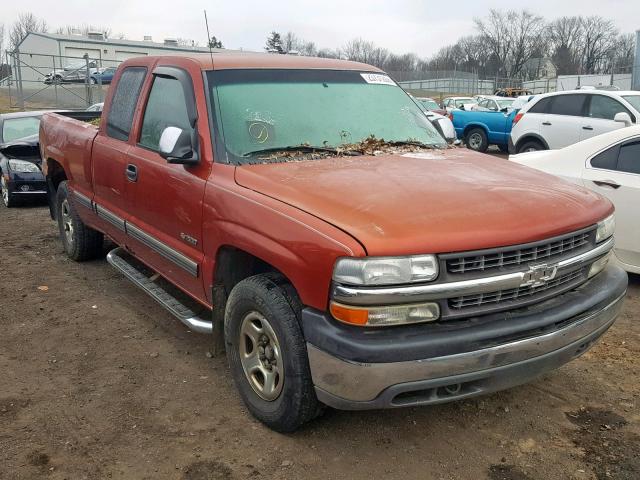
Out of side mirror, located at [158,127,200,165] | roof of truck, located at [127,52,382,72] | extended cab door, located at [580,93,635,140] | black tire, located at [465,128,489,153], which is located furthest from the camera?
black tire, located at [465,128,489,153]

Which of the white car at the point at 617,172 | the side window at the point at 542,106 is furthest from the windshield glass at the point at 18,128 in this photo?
the side window at the point at 542,106

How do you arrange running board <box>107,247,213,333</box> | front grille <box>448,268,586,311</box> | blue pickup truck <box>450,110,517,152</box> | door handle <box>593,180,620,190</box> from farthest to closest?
blue pickup truck <box>450,110,517,152</box> < door handle <box>593,180,620,190</box> < running board <box>107,247,213,333</box> < front grille <box>448,268,586,311</box>

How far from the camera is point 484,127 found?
16.9 meters

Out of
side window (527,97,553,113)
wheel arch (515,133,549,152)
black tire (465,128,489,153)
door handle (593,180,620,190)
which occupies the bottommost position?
black tire (465,128,489,153)

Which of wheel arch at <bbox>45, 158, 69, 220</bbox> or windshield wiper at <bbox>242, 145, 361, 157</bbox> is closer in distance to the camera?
windshield wiper at <bbox>242, 145, 361, 157</bbox>

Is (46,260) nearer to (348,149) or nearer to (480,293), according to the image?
(348,149)

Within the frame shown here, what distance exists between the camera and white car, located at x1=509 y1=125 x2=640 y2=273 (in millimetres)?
5289

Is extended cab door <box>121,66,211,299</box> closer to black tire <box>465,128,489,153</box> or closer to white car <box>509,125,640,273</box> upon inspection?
white car <box>509,125,640,273</box>

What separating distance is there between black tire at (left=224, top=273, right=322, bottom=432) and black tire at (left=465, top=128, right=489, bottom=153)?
1487 centimetres

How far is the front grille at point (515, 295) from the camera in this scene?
2723 mm

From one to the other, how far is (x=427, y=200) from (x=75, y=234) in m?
4.40

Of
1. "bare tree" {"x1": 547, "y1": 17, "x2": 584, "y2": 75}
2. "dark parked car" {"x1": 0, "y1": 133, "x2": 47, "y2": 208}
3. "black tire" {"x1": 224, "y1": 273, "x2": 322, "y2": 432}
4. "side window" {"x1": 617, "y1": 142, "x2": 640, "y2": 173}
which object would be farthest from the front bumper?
"bare tree" {"x1": 547, "y1": 17, "x2": 584, "y2": 75}

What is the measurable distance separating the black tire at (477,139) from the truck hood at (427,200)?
13.9 meters

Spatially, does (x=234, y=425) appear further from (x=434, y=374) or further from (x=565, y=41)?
(x=565, y=41)
